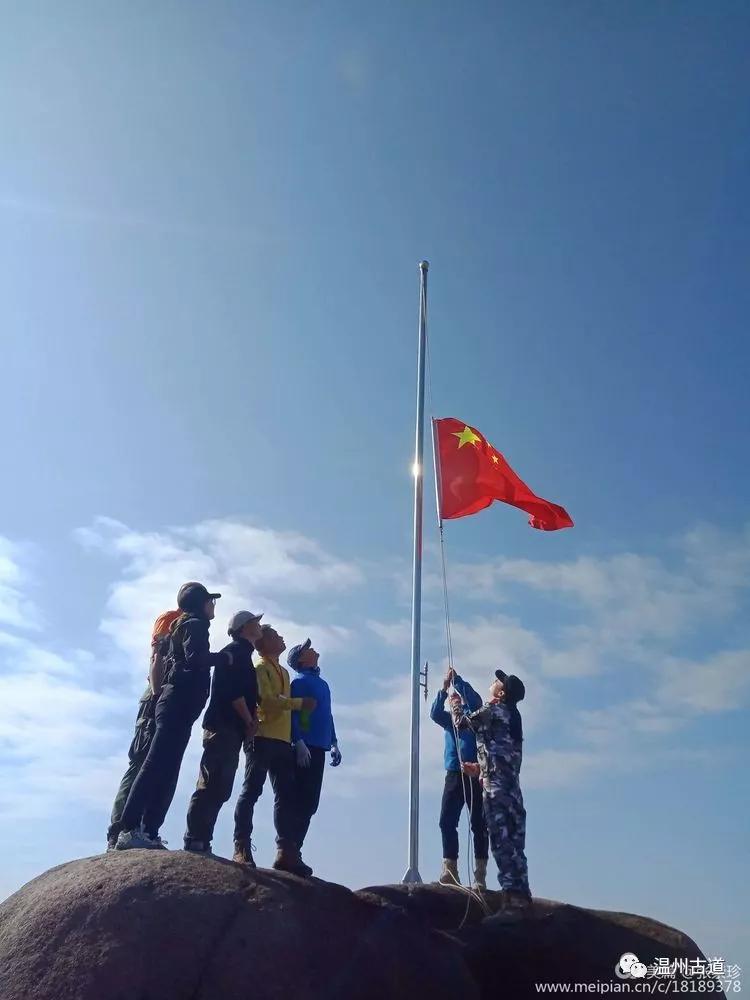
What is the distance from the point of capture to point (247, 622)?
Answer: 898 centimetres

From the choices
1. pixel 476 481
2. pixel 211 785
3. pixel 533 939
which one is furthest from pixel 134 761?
pixel 476 481

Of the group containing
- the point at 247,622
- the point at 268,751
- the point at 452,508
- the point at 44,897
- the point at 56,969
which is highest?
the point at 452,508

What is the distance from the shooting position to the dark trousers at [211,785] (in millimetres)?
8125

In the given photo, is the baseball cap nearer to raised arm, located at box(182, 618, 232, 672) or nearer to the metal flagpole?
raised arm, located at box(182, 618, 232, 672)

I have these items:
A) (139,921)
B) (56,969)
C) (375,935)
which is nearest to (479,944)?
(375,935)

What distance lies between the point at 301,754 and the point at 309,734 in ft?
1.04

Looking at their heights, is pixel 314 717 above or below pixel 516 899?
above

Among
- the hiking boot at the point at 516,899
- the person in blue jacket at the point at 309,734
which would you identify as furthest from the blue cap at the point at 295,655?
the hiking boot at the point at 516,899

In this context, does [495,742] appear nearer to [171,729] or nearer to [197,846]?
[197,846]

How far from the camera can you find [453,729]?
1051cm

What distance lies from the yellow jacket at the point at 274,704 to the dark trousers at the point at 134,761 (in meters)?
1.10

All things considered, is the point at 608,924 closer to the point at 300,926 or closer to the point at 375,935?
the point at 375,935

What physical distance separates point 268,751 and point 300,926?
175 cm

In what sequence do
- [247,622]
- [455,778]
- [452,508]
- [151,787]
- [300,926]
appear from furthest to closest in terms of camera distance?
[452,508]
[455,778]
[247,622]
[151,787]
[300,926]
